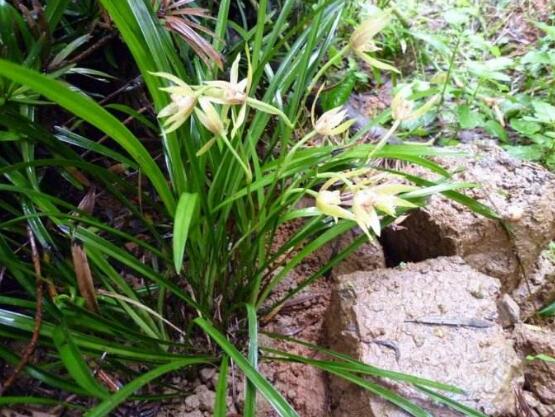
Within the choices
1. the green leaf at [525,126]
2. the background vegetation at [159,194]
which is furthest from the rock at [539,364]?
the green leaf at [525,126]

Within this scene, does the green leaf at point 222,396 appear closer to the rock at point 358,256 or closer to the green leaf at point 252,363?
the green leaf at point 252,363

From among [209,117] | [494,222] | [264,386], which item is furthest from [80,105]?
[494,222]

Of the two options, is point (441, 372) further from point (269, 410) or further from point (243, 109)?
point (243, 109)

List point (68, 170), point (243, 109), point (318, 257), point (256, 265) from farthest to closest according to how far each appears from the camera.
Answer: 1. point (318, 257)
2. point (256, 265)
3. point (68, 170)
4. point (243, 109)

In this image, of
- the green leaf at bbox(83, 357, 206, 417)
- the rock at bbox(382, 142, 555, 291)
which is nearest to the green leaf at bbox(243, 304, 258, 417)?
the green leaf at bbox(83, 357, 206, 417)

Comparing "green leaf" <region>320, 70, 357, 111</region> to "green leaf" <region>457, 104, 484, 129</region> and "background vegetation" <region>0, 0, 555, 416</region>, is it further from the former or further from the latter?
"green leaf" <region>457, 104, 484, 129</region>

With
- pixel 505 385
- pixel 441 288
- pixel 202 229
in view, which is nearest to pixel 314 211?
pixel 202 229

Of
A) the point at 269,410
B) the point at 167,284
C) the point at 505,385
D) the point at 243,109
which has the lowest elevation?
the point at 269,410
